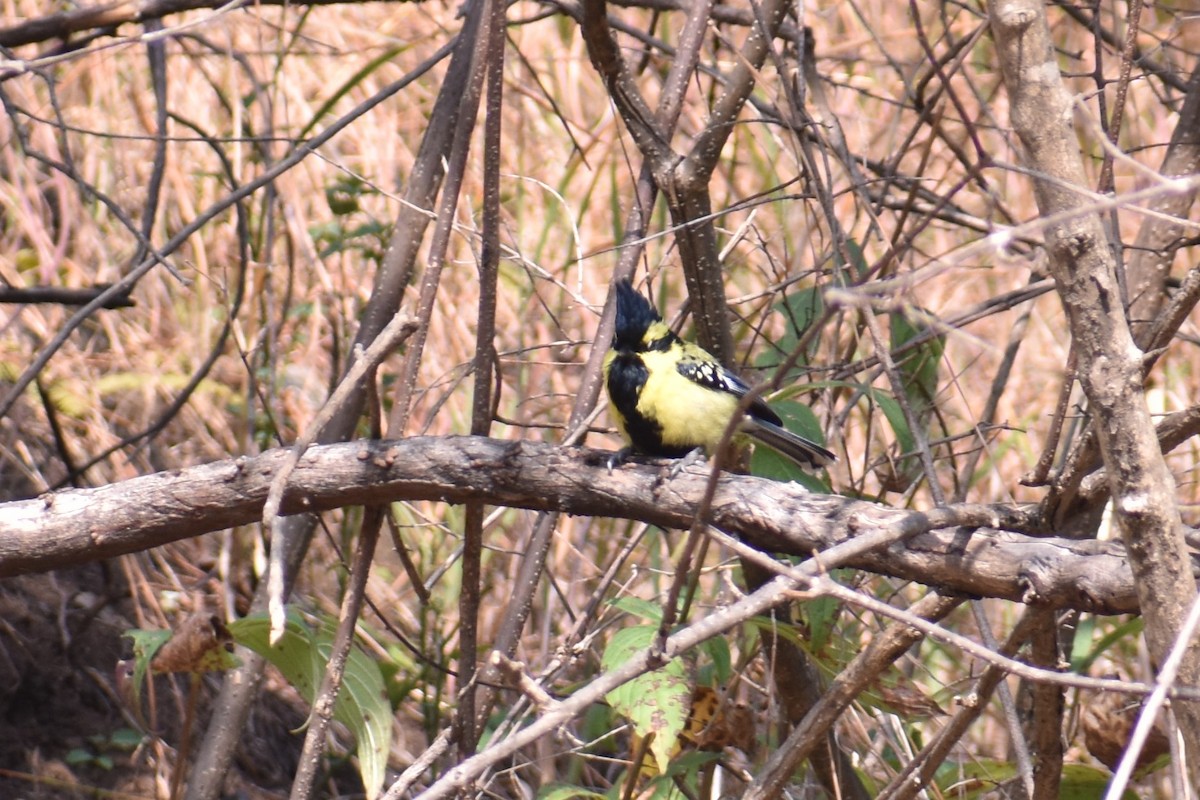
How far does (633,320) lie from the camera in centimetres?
334

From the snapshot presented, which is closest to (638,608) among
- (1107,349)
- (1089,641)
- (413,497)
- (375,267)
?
(413,497)

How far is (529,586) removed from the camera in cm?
288

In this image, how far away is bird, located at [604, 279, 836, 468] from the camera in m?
3.31

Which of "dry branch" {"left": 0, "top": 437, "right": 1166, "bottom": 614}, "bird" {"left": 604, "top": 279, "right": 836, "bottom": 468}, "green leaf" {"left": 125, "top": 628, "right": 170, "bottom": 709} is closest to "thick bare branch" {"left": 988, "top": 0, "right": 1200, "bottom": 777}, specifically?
"dry branch" {"left": 0, "top": 437, "right": 1166, "bottom": 614}

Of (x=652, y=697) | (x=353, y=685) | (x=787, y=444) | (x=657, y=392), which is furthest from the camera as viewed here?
(x=657, y=392)

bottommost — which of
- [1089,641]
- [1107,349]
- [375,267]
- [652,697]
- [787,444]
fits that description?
[1089,641]

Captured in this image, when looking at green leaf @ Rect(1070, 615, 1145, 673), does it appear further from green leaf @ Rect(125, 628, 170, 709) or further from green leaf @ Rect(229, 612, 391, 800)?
green leaf @ Rect(125, 628, 170, 709)

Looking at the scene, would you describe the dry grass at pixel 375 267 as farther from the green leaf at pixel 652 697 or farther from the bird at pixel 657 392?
the green leaf at pixel 652 697

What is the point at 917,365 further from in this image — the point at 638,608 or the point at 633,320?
the point at 638,608

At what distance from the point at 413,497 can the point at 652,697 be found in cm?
60

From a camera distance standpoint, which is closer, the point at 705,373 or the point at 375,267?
the point at 705,373

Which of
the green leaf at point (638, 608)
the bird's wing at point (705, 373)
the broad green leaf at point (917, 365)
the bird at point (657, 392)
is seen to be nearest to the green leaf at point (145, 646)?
the green leaf at point (638, 608)

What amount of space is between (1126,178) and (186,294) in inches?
172

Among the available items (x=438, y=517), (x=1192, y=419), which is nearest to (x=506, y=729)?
(x=1192, y=419)
